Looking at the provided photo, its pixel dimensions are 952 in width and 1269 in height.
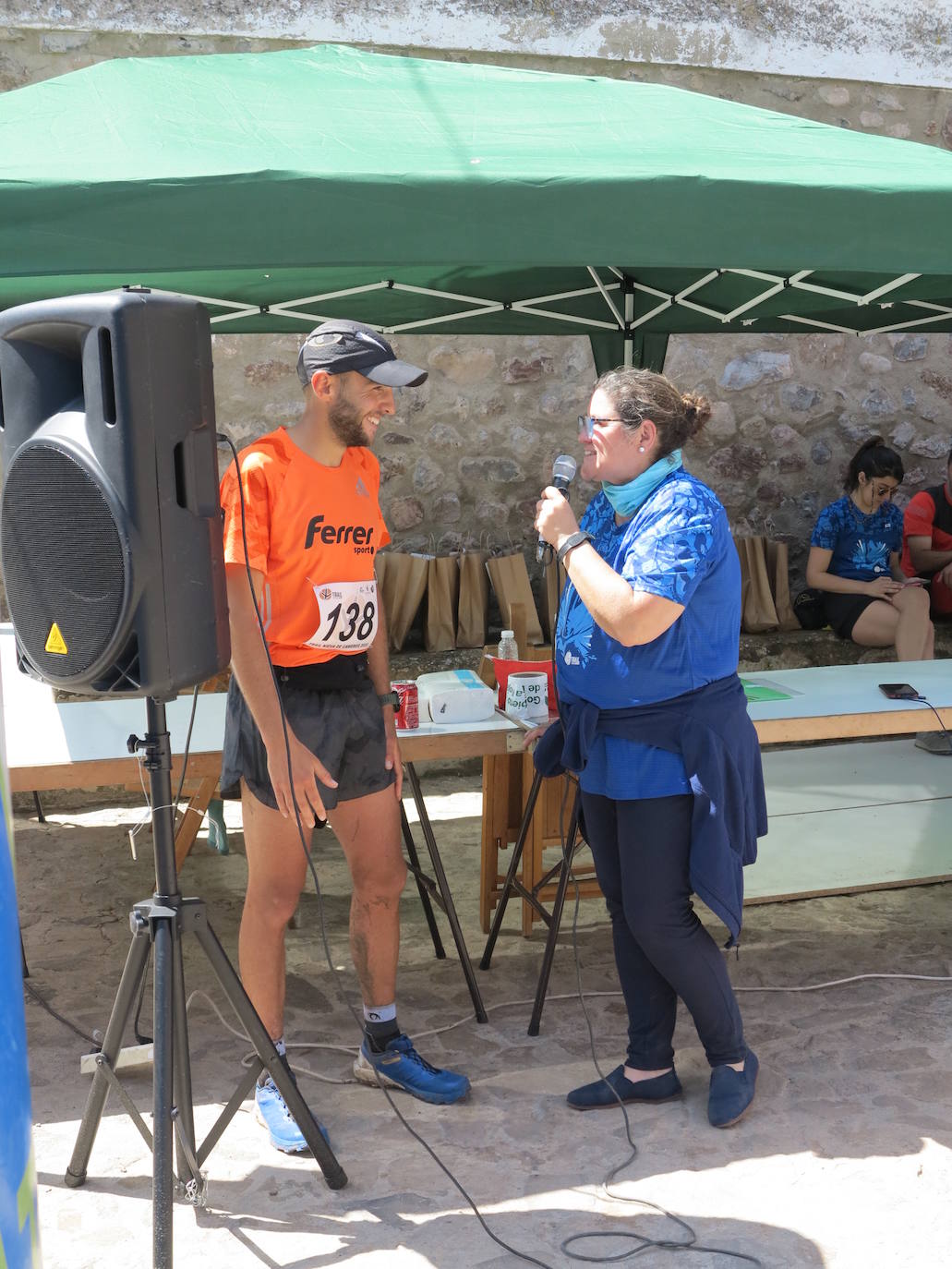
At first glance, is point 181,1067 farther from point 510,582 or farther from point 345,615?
point 510,582

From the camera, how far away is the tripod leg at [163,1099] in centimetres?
196

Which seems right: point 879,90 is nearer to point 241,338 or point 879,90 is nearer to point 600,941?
point 241,338

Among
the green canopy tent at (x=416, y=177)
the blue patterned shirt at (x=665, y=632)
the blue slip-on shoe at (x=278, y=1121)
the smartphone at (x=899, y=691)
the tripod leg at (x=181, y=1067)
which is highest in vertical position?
the green canopy tent at (x=416, y=177)

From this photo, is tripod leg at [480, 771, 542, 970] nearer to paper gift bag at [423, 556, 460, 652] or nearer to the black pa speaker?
the black pa speaker

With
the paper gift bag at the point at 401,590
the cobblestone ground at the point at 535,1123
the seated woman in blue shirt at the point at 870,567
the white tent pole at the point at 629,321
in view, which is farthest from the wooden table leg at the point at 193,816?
the seated woman in blue shirt at the point at 870,567

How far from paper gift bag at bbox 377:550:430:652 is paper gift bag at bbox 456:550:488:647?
18 centimetres

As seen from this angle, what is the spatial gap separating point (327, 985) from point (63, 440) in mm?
1939

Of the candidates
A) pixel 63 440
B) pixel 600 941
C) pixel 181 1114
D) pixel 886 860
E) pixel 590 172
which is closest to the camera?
pixel 63 440

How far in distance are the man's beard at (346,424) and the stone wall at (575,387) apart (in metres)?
3.18

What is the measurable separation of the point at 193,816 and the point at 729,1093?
2099 mm

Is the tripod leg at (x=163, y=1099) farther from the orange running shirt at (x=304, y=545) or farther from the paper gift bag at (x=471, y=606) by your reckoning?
the paper gift bag at (x=471, y=606)

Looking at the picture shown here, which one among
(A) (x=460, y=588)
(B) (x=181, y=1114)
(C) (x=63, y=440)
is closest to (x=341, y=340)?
(C) (x=63, y=440)

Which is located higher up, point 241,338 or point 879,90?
point 879,90

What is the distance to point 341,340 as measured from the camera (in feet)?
7.74
